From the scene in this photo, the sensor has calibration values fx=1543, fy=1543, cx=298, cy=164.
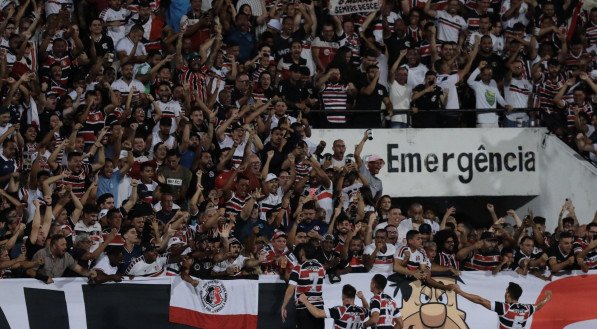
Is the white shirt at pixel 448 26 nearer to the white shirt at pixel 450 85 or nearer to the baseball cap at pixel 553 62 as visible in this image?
the white shirt at pixel 450 85

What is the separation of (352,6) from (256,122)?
2.57 m

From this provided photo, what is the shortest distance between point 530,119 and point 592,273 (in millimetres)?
5627

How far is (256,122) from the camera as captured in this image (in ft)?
75.9

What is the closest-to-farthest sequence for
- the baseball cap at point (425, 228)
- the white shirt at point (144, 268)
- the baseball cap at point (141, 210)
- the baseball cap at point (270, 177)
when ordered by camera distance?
the white shirt at point (144, 268) < the baseball cap at point (141, 210) < the baseball cap at point (425, 228) < the baseball cap at point (270, 177)

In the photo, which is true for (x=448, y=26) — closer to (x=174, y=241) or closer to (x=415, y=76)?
(x=415, y=76)

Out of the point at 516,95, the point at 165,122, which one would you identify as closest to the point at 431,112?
the point at 516,95

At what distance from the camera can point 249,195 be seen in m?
21.9

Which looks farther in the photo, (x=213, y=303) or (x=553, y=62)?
(x=553, y=62)

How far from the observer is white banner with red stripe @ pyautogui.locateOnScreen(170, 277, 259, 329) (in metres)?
19.1

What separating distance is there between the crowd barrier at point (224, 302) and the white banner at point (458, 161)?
5.02 metres

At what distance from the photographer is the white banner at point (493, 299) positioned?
19.5 meters

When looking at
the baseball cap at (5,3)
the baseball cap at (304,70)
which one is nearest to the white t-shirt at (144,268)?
the baseball cap at (304,70)

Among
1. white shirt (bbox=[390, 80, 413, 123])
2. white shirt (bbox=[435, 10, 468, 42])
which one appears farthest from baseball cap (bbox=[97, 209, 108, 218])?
white shirt (bbox=[435, 10, 468, 42])

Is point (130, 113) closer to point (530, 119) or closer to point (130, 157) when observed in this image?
point (130, 157)
